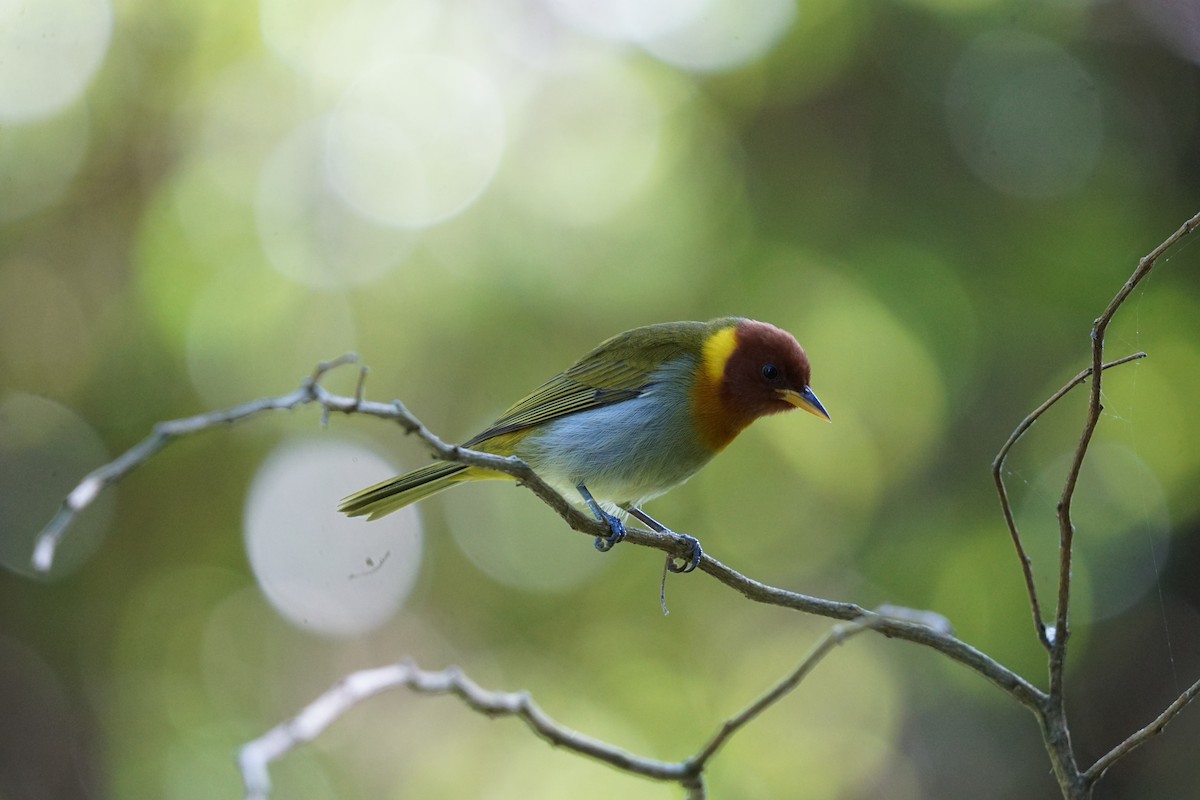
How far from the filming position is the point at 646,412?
4.07 metres

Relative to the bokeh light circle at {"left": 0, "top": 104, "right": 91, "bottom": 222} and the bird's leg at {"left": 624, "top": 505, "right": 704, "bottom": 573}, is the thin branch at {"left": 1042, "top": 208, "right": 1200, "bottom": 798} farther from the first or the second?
the bokeh light circle at {"left": 0, "top": 104, "right": 91, "bottom": 222}

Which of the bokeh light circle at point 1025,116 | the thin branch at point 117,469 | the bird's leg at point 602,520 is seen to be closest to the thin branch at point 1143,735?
the bird's leg at point 602,520

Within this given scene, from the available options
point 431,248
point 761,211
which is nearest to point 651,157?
point 761,211

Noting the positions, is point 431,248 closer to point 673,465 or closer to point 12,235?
point 12,235

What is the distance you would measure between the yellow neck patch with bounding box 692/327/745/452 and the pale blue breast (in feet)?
0.11

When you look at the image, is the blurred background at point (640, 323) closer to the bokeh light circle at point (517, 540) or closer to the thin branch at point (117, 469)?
the bokeh light circle at point (517, 540)

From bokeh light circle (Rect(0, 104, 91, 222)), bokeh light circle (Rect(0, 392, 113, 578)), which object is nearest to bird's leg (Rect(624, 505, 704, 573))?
bokeh light circle (Rect(0, 392, 113, 578))

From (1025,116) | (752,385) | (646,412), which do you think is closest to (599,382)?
(646,412)

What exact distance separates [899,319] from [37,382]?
4.52m

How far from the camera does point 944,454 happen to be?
5.75 meters

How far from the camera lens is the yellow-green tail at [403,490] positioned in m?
3.62

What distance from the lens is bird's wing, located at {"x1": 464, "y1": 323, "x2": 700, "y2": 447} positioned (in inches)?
163

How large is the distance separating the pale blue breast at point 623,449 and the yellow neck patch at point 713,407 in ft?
0.11

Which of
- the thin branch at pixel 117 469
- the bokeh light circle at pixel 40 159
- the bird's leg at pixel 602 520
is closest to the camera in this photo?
the thin branch at pixel 117 469
